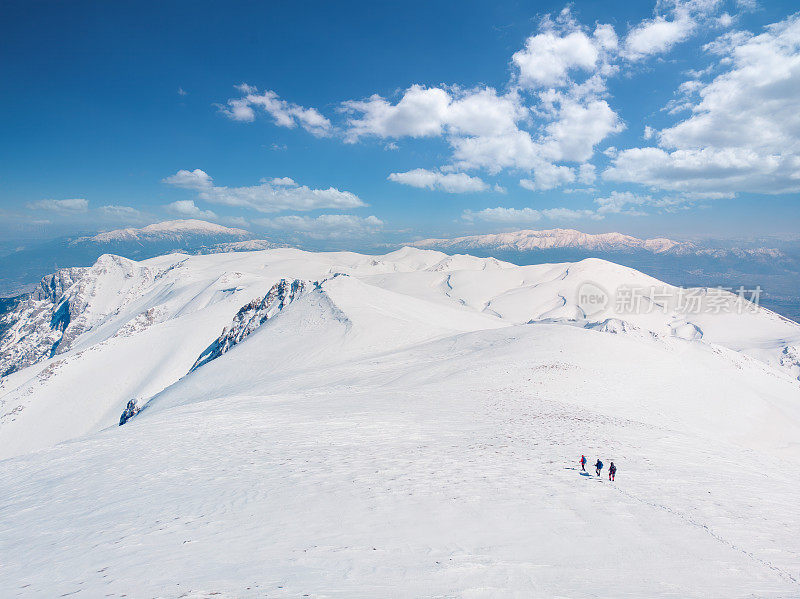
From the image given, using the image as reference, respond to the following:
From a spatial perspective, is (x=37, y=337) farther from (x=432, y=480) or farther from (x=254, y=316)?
(x=432, y=480)

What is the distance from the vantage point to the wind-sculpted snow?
59.2 metres

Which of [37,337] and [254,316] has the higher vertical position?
[254,316]

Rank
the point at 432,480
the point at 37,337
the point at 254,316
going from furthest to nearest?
the point at 37,337 < the point at 254,316 < the point at 432,480

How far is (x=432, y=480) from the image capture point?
40.1ft

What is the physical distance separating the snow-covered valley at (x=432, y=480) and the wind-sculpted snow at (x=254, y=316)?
14798 mm

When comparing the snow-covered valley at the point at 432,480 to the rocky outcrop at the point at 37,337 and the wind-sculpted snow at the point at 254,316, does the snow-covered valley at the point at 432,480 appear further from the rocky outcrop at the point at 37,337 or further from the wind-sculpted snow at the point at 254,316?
the rocky outcrop at the point at 37,337

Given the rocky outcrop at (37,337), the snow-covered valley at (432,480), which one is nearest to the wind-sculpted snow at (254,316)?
the snow-covered valley at (432,480)

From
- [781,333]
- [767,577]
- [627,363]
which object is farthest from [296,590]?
[781,333]

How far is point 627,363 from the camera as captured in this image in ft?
115

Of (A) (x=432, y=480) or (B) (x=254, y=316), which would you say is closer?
(A) (x=432, y=480)

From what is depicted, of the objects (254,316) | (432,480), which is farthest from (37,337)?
(432,480)

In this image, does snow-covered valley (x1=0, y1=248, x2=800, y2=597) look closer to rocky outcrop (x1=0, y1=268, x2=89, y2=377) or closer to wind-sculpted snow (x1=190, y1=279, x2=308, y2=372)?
wind-sculpted snow (x1=190, y1=279, x2=308, y2=372)

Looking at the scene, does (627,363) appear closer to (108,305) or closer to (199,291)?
(199,291)

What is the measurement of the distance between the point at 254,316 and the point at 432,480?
6001 centimetres
